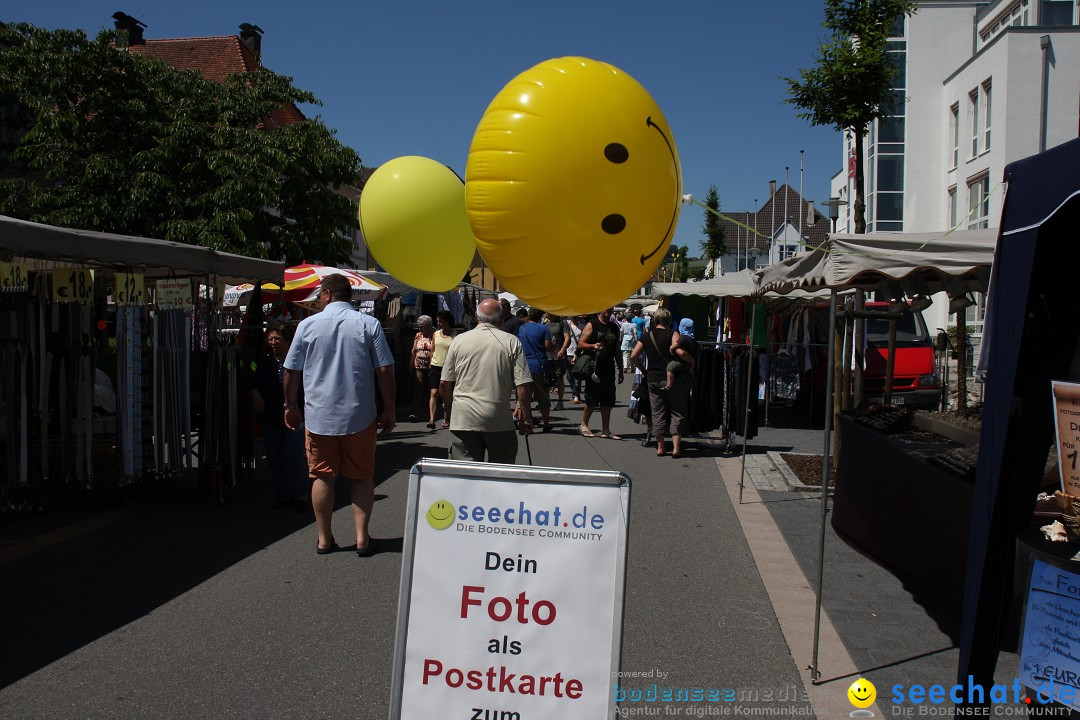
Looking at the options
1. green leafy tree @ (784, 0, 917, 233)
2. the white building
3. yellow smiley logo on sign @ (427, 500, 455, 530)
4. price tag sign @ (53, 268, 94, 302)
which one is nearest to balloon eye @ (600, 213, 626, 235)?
yellow smiley logo on sign @ (427, 500, 455, 530)

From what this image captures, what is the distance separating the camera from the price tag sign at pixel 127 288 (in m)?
7.23

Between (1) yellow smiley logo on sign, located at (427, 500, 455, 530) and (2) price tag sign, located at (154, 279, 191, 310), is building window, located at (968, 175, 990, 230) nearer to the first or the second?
(2) price tag sign, located at (154, 279, 191, 310)

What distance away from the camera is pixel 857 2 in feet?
50.5

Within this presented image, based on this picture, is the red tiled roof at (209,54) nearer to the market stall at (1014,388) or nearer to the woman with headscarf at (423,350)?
the woman with headscarf at (423,350)

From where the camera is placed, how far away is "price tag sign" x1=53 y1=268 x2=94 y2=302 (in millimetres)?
6715

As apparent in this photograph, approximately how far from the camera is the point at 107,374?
307 inches

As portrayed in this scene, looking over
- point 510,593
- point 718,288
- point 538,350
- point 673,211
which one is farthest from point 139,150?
point 510,593

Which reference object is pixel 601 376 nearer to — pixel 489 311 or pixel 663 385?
pixel 663 385

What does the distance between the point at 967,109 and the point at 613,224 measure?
1078 inches

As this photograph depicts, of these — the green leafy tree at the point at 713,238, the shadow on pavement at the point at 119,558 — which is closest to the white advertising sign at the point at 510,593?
the shadow on pavement at the point at 119,558

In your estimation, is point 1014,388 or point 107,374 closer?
point 1014,388

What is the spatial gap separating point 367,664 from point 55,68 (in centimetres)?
2016

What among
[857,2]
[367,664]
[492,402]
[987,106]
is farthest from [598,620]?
[987,106]

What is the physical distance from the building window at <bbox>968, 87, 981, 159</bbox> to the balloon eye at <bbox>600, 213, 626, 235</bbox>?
26.5 metres
